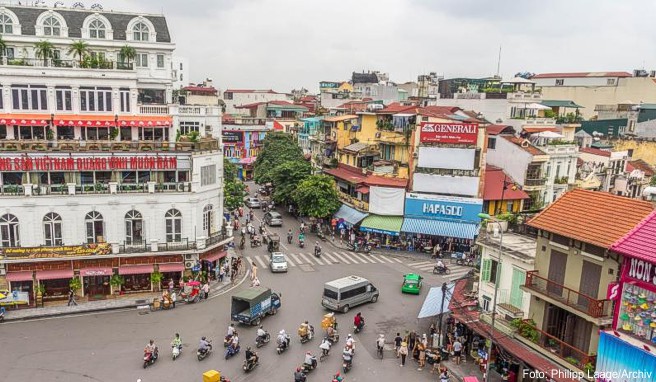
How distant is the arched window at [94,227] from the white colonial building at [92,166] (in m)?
0.07

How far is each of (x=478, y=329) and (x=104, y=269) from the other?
24.5 metres

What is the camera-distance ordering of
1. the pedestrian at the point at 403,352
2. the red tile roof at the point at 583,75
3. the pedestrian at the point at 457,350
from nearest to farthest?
the pedestrian at the point at 403,352 < the pedestrian at the point at 457,350 < the red tile roof at the point at 583,75

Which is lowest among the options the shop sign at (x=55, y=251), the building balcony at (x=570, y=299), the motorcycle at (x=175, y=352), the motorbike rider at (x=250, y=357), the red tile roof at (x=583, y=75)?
the motorcycle at (x=175, y=352)

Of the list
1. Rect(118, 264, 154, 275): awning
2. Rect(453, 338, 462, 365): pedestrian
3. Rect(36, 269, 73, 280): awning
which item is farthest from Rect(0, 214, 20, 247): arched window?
Rect(453, 338, 462, 365): pedestrian

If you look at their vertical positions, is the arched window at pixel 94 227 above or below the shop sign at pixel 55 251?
above

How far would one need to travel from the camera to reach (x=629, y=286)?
1872cm

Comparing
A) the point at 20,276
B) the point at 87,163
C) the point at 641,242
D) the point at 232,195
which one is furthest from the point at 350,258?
the point at 641,242

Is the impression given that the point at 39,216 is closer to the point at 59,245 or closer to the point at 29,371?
the point at 59,245

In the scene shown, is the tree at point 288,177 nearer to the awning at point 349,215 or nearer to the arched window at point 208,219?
the awning at point 349,215

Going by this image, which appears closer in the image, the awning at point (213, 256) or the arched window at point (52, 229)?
the arched window at point (52, 229)

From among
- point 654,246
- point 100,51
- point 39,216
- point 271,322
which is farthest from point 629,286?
point 100,51

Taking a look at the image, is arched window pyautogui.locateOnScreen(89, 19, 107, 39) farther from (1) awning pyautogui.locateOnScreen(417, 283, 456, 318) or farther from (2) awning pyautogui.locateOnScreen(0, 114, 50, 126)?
(1) awning pyautogui.locateOnScreen(417, 283, 456, 318)

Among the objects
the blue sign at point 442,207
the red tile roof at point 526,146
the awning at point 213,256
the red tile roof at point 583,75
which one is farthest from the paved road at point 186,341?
the red tile roof at point 583,75

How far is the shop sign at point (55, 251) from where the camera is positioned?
3238cm
